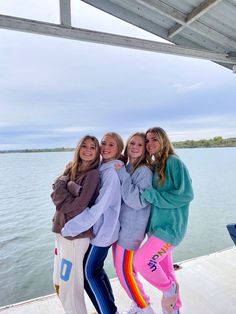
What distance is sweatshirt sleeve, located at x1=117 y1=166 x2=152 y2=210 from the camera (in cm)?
Result: 131

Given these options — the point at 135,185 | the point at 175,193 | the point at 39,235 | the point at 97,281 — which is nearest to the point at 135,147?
the point at 135,185

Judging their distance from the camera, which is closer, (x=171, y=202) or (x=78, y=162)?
(x=171, y=202)

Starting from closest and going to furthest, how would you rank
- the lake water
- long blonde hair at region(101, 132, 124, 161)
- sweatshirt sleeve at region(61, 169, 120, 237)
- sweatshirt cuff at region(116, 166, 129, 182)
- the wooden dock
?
sweatshirt sleeve at region(61, 169, 120, 237)
sweatshirt cuff at region(116, 166, 129, 182)
long blonde hair at region(101, 132, 124, 161)
the wooden dock
the lake water

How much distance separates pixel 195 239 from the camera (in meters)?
4.31

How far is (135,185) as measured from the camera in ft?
4.44

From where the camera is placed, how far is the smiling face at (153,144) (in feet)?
4.75

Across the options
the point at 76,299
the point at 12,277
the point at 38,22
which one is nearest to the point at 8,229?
the point at 12,277

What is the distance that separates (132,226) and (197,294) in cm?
99

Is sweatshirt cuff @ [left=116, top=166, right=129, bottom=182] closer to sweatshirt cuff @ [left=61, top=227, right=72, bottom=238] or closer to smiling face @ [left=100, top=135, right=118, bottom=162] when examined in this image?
smiling face @ [left=100, top=135, right=118, bottom=162]

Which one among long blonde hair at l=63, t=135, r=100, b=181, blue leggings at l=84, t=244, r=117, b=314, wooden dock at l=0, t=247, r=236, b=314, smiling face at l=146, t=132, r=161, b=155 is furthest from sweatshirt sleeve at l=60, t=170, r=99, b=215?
wooden dock at l=0, t=247, r=236, b=314

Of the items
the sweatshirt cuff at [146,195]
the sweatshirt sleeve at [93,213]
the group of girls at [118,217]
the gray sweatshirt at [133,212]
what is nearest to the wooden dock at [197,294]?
the group of girls at [118,217]

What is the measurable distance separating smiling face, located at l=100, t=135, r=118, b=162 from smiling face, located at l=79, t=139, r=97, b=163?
2.5 inches

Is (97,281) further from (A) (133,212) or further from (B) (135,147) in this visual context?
(B) (135,147)

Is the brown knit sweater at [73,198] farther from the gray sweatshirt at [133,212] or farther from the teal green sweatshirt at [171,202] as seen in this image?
the teal green sweatshirt at [171,202]
